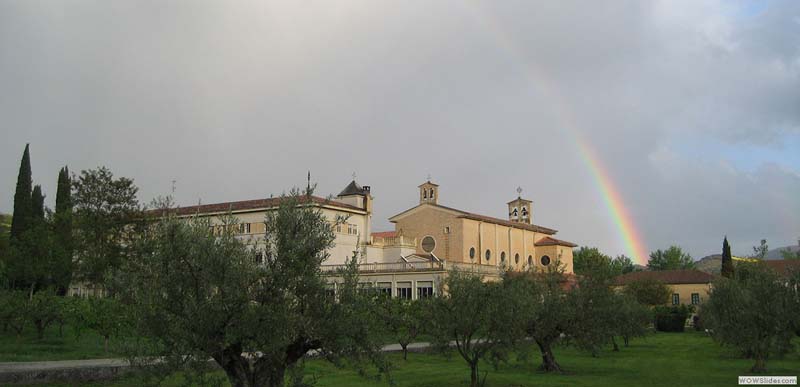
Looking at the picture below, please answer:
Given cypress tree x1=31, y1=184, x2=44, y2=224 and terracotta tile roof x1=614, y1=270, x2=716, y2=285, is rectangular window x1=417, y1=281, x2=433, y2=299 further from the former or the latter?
terracotta tile roof x1=614, y1=270, x2=716, y2=285

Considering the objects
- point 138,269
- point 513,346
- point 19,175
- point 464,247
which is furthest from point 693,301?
point 138,269

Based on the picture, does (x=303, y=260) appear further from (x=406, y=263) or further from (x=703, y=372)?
(x=406, y=263)

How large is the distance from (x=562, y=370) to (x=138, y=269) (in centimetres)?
2084

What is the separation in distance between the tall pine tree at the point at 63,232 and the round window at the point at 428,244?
37294mm

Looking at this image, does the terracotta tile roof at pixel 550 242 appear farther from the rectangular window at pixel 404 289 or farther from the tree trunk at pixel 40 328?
the tree trunk at pixel 40 328

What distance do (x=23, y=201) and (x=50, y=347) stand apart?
34462 mm

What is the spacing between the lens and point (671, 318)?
6838cm

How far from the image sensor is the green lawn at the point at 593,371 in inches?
955

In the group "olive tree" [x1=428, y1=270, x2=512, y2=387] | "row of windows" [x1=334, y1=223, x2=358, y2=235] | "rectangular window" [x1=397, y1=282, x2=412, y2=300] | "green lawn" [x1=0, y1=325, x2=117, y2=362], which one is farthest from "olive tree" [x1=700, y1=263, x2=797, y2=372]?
"row of windows" [x1=334, y1=223, x2=358, y2=235]

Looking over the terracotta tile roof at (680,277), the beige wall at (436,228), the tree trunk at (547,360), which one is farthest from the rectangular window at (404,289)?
the terracotta tile roof at (680,277)

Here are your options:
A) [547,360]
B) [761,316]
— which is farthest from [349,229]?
[761,316]

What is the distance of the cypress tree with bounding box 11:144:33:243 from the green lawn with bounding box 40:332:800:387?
40.0 metres

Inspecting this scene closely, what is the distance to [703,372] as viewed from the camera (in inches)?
1107

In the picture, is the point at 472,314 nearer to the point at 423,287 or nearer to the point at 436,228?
the point at 423,287
